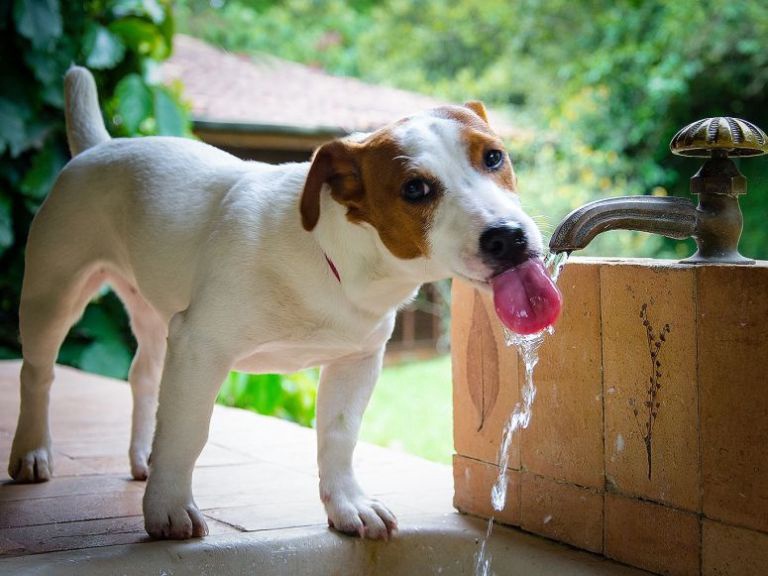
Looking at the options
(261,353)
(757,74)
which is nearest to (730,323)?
(261,353)

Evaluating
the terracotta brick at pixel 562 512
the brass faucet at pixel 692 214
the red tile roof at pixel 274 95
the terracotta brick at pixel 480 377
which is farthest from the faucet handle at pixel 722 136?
the red tile roof at pixel 274 95

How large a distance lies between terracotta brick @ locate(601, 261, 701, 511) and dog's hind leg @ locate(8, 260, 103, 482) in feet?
4.69

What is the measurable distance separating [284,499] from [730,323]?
1.25 meters

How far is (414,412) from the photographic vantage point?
25.2 feet

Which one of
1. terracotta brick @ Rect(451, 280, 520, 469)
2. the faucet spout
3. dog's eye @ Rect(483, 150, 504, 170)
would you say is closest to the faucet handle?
the faucet spout

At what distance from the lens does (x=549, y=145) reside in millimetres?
9758

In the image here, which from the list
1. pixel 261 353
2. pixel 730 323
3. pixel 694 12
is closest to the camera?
pixel 730 323

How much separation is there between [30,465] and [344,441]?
0.95m

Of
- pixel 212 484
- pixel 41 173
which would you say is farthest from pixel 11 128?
pixel 212 484

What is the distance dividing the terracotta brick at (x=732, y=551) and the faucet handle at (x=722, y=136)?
68 centimetres

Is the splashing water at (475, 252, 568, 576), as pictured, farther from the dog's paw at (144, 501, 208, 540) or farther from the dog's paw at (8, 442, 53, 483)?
the dog's paw at (8, 442, 53, 483)

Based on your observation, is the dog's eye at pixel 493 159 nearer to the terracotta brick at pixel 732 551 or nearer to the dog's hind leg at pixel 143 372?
the terracotta brick at pixel 732 551

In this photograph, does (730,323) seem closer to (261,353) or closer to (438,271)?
(438,271)

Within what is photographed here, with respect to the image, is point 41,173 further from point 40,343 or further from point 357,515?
point 357,515
